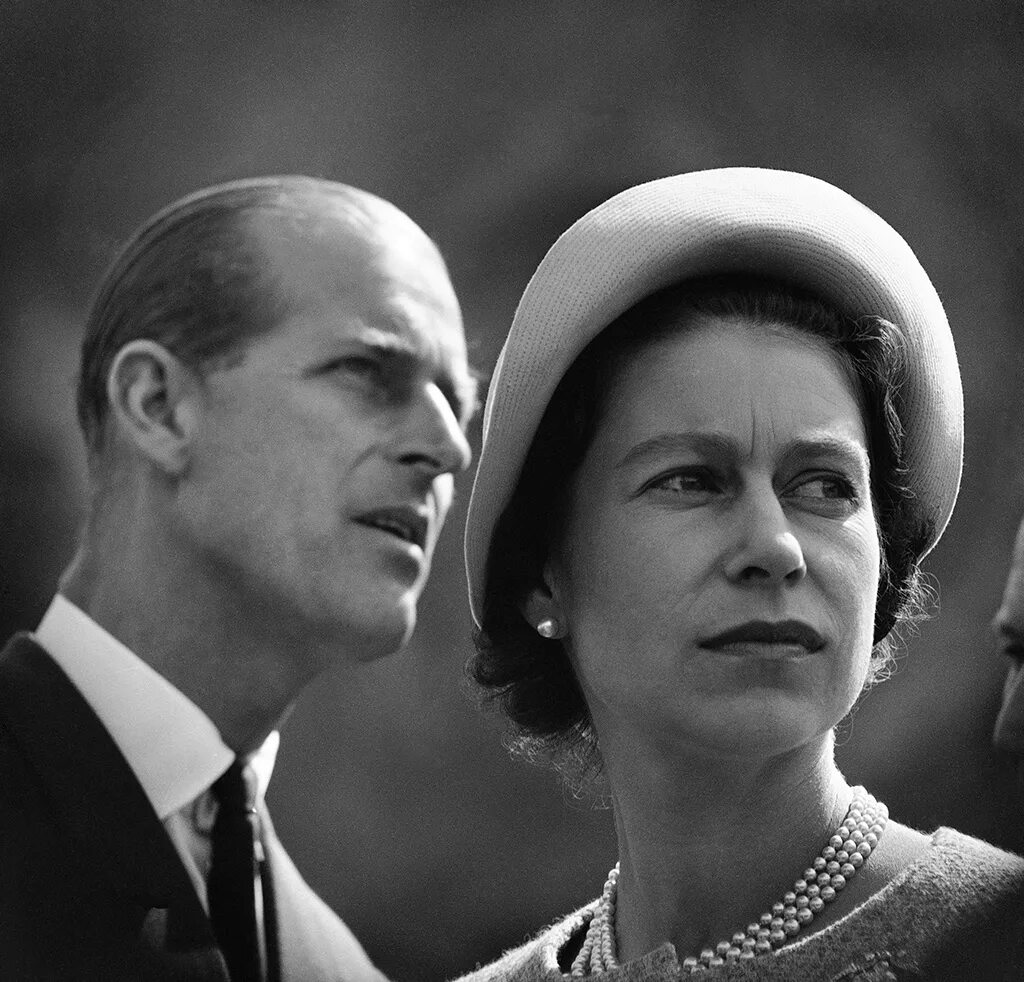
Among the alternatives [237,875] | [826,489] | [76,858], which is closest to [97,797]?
[76,858]

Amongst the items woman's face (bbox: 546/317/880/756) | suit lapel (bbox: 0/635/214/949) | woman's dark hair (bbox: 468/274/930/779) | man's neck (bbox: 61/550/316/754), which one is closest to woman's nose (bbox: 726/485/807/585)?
woman's face (bbox: 546/317/880/756)

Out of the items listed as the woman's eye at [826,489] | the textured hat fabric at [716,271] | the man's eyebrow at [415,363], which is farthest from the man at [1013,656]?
the man's eyebrow at [415,363]

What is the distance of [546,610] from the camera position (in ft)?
4.79

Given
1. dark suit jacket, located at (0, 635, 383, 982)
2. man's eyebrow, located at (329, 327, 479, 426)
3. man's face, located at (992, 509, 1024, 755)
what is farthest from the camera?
man's face, located at (992, 509, 1024, 755)

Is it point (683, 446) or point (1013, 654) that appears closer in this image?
point (683, 446)

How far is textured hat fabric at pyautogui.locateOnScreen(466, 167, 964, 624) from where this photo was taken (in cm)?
133

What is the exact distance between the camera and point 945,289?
1545mm

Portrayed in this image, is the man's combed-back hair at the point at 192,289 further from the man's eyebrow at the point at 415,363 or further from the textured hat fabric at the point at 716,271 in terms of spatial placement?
the textured hat fabric at the point at 716,271

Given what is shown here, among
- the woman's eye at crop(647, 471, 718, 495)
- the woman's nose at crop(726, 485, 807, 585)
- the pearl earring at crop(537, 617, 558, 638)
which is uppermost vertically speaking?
the woman's eye at crop(647, 471, 718, 495)

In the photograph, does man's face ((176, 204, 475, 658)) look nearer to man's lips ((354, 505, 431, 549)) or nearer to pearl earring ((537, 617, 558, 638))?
man's lips ((354, 505, 431, 549))

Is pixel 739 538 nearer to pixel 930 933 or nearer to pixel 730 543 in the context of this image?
pixel 730 543

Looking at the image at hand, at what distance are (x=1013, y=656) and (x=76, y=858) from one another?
2.86ft

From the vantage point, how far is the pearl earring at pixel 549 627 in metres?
1.45

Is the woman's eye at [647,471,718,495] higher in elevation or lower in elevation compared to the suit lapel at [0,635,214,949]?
higher
